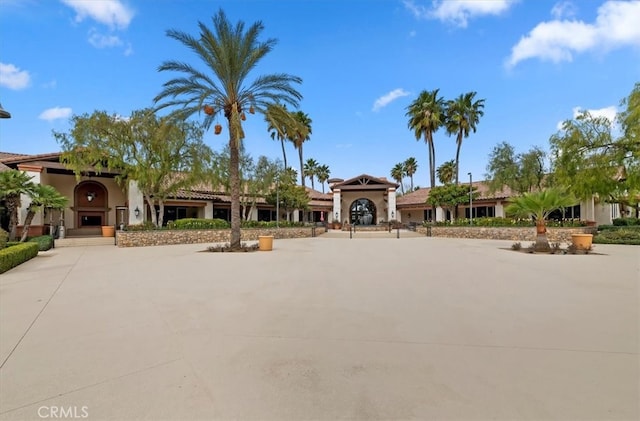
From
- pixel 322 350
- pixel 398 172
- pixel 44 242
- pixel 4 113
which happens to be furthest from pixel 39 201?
pixel 398 172

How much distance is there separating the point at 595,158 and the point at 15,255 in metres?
27.6

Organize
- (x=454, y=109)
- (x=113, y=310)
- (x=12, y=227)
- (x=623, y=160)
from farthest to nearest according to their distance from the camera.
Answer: (x=454, y=109) < (x=623, y=160) < (x=12, y=227) < (x=113, y=310)

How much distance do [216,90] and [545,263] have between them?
51.6 feet

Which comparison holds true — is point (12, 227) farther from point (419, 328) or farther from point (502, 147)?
point (502, 147)

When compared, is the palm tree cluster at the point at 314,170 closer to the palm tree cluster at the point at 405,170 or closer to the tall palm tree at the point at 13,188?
the palm tree cluster at the point at 405,170

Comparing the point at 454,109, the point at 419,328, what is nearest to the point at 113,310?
the point at 419,328

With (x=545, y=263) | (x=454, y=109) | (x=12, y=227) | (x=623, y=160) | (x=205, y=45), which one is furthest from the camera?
(x=454, y=109)

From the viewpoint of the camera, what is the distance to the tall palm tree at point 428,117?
35656mm

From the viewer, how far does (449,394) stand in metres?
3.02

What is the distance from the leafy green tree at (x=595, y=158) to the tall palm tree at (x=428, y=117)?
49.9 ft

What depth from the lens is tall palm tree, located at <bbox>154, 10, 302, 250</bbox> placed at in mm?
15742

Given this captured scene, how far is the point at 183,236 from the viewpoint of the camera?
70.3 ft

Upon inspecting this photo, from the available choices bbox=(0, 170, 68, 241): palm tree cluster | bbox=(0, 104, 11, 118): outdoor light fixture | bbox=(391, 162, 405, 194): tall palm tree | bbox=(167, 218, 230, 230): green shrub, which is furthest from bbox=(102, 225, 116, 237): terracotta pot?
bbox=(391, 162, 405, 194): tall palm tree

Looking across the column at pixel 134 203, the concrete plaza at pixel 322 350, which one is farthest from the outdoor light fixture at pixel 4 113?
the column at pixel 134 203
